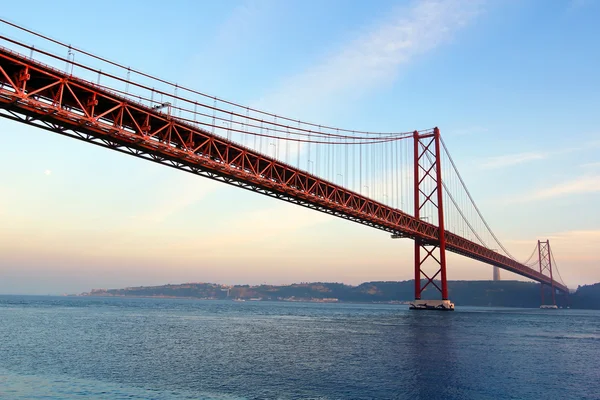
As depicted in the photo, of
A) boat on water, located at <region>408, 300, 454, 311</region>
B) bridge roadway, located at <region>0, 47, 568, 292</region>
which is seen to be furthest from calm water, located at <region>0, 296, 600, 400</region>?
boat on water, located at <region>408, 300, 454, 311</region>

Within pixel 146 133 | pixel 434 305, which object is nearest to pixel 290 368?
pixel 146 133

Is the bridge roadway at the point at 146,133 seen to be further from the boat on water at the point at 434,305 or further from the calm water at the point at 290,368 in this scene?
the boat on water at the point at 434,305

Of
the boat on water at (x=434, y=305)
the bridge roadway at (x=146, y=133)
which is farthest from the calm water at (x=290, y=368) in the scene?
the boat on water at (x=434, y=305)

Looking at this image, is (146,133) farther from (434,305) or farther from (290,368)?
(434,305)

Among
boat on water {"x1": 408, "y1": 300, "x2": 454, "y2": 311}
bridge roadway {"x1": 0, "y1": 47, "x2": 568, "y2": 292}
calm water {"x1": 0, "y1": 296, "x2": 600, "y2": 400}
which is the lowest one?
calm water {"x1": 0, "y1": 296, "x2": 600, "y2": 400}

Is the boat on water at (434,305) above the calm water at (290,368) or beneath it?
above

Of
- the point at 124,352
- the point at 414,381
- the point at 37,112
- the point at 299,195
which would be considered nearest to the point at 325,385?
the point at 414,381

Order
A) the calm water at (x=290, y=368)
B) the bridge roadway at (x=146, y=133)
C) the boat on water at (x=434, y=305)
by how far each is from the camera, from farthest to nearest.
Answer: the boat on water at (x=434, y=305) → the bridge roadway at (x=146, y=133) → the calm water at (x=290, y=368)

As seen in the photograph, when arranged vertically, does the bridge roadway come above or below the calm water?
above

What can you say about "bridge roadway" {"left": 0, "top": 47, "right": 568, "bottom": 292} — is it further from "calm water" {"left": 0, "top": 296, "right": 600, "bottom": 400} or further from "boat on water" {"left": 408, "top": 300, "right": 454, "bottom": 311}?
"boat on water" {"left": 408, "top": 300, "right": 454, "bottom": 311}
